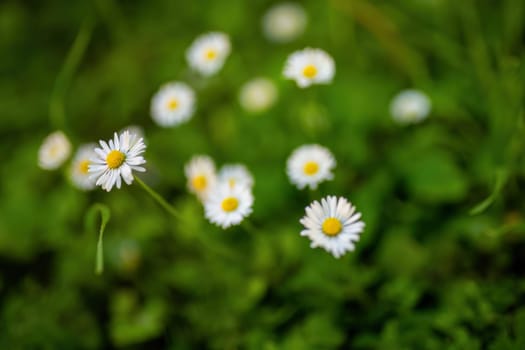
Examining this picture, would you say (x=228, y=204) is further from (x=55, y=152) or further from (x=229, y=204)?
(x=55, y=152)

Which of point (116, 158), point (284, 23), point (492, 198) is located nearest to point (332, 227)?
point (492, 198)

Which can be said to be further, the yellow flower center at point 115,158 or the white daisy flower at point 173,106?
the white daisy flower at point 173,106

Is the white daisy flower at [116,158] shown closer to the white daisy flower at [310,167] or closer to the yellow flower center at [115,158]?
the yellow flower center at [115,158]

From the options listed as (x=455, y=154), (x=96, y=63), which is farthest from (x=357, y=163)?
(x=96, y=63)

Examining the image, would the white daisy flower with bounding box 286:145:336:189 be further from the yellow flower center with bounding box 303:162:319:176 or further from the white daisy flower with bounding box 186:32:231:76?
the white daisy flower with bounding box 186:32:231:76

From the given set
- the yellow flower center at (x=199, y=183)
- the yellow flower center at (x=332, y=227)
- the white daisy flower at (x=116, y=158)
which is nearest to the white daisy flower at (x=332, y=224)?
the yellow flower center at (x=332, y=227)

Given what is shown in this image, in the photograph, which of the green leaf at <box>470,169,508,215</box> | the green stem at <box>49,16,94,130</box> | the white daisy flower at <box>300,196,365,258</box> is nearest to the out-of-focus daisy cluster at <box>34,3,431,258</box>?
the white daisy flower at <box>300,196,365,258</box>
